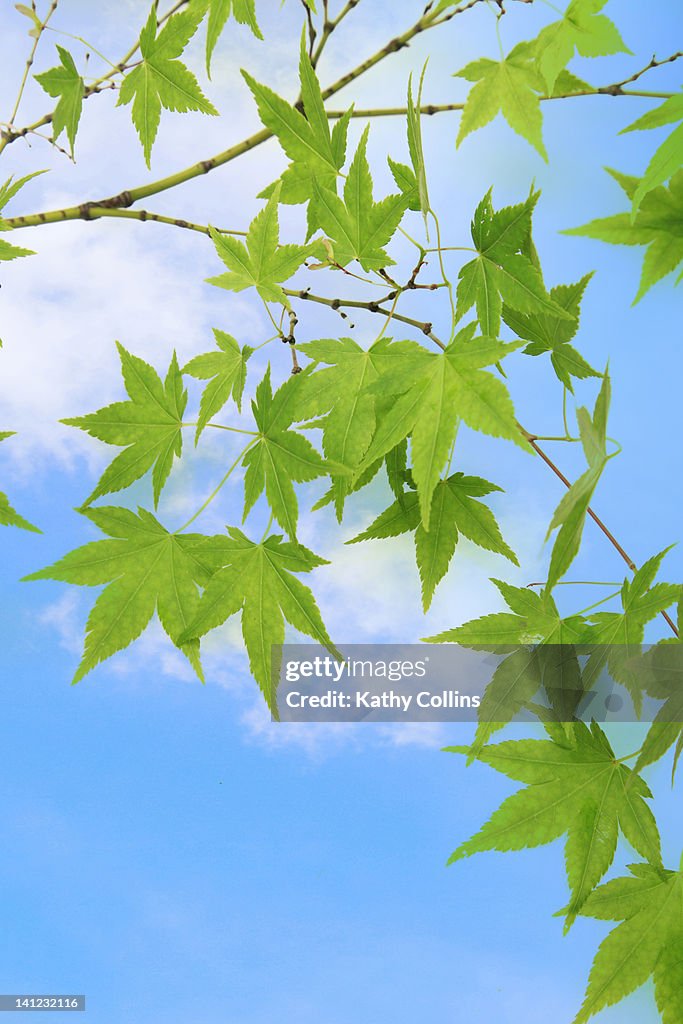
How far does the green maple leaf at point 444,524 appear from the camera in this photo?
0.68 metres

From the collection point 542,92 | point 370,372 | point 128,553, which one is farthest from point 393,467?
point 542,92

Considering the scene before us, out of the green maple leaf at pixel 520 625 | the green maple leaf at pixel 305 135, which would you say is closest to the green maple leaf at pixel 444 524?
the green maple leaf at pixel 520 625

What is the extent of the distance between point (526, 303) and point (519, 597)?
9.0 inches

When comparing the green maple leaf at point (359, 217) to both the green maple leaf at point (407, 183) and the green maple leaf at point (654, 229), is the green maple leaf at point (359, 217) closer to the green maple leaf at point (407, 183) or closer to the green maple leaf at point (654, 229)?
the green maple leaf at point (407, 183)

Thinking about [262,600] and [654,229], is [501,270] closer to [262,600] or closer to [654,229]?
[654,229]

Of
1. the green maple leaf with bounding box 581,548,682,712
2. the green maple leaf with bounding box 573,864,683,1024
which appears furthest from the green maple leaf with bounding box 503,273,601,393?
the green maple leaf with bounding box 573,864,683,1024

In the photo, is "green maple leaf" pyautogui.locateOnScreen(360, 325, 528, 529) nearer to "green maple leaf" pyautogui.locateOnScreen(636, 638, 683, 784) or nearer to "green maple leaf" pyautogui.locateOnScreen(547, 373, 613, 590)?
"green maple leaf" pyautogui.locateOnScreen(547, 373, 613, 590)

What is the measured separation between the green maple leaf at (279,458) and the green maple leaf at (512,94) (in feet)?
1.09

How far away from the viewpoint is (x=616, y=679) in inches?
24.5

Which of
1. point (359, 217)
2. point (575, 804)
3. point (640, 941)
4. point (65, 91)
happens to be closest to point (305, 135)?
point (359, 217)

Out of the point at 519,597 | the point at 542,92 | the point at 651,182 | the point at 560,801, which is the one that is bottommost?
the point at 560,801

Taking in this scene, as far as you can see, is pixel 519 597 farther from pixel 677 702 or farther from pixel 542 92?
pixel 542 92

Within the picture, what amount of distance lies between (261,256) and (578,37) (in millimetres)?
316

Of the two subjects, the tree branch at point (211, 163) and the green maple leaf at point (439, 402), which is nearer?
the green maple leaf at point (439, 402)
